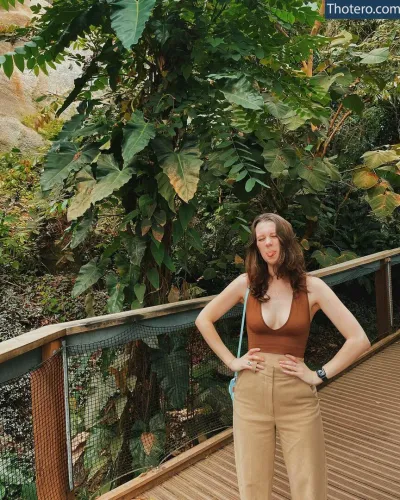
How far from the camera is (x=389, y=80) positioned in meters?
6.46

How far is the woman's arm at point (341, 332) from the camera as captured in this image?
164 cm

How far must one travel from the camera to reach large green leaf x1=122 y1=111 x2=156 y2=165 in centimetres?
238

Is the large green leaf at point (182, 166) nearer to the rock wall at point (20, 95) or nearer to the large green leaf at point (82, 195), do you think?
the large green leaf at point (82, 195)

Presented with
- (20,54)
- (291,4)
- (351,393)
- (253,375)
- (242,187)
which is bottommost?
(351,393)

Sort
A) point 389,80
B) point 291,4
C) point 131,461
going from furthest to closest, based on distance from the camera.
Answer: point 389,80, point 291,4, point 131,461

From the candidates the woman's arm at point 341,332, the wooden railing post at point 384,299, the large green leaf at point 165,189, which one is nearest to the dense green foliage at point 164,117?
the large green leaf at point 165,189

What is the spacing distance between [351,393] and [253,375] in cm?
228

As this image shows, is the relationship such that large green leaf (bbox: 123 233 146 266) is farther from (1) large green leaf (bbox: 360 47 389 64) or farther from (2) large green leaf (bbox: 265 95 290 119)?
(1) large green leaf (bbox: 360 47 389 64)

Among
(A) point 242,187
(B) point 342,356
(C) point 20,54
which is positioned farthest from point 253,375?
(C) point 20,54

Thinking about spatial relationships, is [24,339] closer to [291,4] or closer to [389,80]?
[291,4]

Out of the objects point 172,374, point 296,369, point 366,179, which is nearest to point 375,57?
point 366,179

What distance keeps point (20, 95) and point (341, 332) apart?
11.6 metres

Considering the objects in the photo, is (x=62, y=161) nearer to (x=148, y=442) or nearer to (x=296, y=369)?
(x=148, y=442)

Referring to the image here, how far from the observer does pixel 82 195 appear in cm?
269
